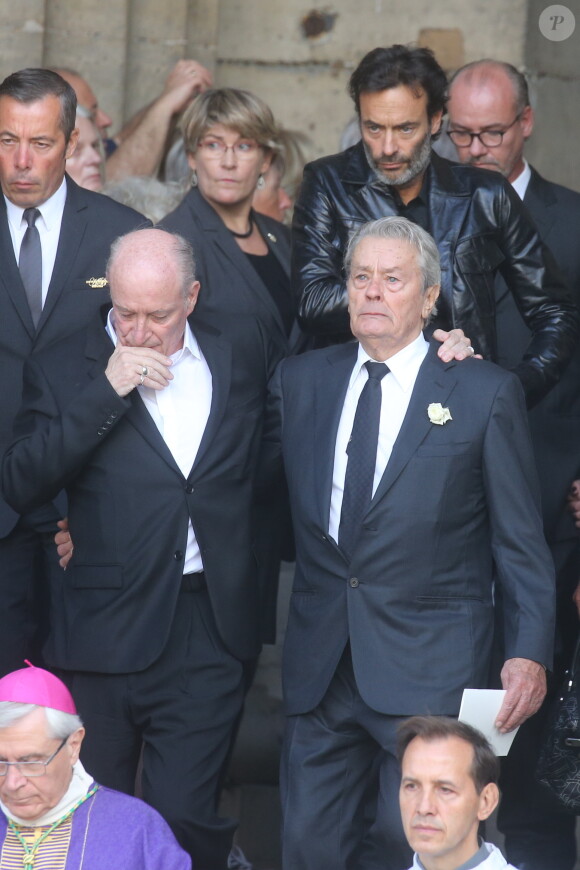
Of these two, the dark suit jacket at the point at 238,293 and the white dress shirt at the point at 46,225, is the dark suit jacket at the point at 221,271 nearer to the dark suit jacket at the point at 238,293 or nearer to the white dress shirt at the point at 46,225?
the dark suit jacket at the point at 238,293

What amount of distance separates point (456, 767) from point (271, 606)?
1346mm

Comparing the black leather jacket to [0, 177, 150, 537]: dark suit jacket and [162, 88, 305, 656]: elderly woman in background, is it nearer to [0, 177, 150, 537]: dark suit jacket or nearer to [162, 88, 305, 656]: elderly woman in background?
[162, 88, 305, 656]: elderly woman in background

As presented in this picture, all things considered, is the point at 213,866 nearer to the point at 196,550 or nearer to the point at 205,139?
the point at 196,550

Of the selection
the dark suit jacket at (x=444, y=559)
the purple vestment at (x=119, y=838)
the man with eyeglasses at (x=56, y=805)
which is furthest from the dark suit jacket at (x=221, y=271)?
the purple vestment at (x=119, y=838)

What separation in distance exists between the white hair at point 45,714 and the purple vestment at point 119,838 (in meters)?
0.22

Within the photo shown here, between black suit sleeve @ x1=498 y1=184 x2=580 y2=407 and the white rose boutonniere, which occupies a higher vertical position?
black suit sleeve @ x1=498 y1=184 x2=580 y2=407

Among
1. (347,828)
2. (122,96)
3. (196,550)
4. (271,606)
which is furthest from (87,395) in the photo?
(122,96)

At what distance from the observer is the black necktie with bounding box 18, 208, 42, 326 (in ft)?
18.0

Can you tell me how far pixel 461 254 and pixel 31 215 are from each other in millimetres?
1343

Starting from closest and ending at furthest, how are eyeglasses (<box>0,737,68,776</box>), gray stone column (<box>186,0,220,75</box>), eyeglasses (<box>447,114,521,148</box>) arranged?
eyeglasses (<box>0,737,68,776</box>) < eyeglasses (<box>447,114,521,148</box>) < gray stone column (<box>186,0,220,75</box>)

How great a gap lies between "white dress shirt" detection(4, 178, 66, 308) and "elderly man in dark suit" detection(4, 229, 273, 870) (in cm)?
39

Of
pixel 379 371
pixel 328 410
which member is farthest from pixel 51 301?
pixel 379 371

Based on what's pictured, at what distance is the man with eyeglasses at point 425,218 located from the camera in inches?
215

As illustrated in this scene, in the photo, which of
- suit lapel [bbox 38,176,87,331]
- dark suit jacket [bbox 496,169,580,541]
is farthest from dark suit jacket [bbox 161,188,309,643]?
dark suit jacket [bbox 496,169,580,541]
